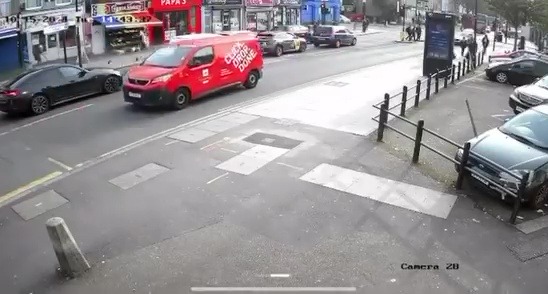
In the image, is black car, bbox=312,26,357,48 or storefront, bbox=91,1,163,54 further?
black car, bbox=312,26,357,48

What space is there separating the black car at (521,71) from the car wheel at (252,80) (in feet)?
35.2

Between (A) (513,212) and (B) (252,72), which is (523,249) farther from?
(B) (252,72)

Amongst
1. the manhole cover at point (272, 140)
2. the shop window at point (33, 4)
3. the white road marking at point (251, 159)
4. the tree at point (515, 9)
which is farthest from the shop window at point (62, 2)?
the tree at point (515, 9)

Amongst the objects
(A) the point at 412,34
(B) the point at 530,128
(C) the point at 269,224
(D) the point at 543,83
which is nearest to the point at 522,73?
(D) the point at 543,83

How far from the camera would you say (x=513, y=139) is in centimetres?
962

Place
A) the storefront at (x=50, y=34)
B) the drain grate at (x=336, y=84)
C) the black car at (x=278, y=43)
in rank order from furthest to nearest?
the black car at (x=278, y=43), the storefront at (x=50, y=34), the drain grate at (x=336, y=84)

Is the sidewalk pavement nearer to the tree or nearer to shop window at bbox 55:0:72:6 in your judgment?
shop window at bbox 55:0:72:6

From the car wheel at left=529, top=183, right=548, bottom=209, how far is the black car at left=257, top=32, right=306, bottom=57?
22088 mm

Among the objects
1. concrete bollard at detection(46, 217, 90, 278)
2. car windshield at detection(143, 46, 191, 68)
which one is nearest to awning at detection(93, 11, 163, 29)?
car windshield at detection(143, 46, 191, 68)

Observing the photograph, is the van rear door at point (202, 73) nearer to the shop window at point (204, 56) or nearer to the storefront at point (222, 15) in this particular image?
the shop window at point (204, 56)

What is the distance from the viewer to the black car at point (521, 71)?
21.9m

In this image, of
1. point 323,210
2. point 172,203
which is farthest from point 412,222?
point 172,203

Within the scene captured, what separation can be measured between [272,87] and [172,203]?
11.1 metres

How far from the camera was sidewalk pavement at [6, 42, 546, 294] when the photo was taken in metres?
6.45
